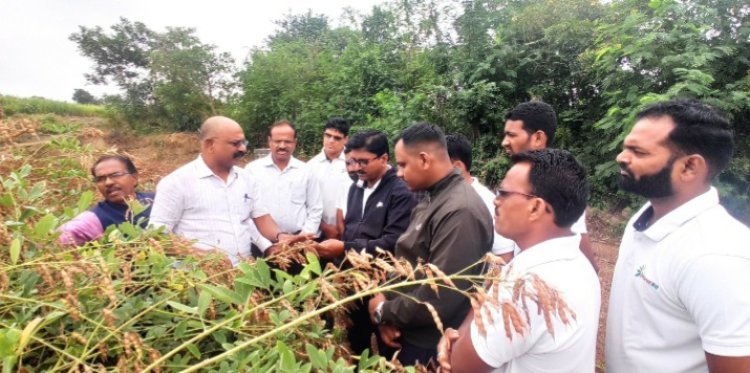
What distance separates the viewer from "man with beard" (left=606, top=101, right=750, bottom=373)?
119cm

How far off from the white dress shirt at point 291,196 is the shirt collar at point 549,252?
2.66m

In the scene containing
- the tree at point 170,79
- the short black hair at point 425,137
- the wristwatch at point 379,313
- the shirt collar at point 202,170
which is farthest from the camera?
the tree at point 170,79

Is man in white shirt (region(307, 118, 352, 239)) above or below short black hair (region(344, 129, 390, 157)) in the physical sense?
below

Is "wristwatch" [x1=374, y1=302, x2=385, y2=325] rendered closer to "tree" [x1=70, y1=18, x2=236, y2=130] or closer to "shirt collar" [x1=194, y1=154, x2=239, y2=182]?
"shirt collar" [x1=194, y1=154, x2=239, y2=182]

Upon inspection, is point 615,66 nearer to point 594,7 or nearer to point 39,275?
point 594,7

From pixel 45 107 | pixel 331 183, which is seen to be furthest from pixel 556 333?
pixel 45 107

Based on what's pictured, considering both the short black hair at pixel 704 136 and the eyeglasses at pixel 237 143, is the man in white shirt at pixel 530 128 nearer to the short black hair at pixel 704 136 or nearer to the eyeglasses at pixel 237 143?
the short black hair at pixel 704 136

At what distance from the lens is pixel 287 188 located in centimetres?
389

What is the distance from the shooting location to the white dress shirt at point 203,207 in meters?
2.61

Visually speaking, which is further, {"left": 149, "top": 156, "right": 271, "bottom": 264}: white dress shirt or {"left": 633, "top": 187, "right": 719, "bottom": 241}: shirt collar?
{"left": 149, "top": 156, "right": 271, "bottom": 264}: white dress shirt

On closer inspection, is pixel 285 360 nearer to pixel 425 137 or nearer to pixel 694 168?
pixel 694 168

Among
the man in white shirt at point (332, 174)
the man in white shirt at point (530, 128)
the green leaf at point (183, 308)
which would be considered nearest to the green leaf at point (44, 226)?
the green leaf at point (183, 308)

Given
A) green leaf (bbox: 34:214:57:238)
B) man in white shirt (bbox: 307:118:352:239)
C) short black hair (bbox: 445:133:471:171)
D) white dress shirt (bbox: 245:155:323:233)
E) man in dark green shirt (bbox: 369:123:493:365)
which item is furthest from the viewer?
man in white shirt (bbox: 307:118:352:239)

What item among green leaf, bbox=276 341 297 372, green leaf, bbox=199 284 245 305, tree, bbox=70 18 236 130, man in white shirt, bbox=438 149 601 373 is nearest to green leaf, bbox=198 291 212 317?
green leaf, bbox=199 284 245 305
